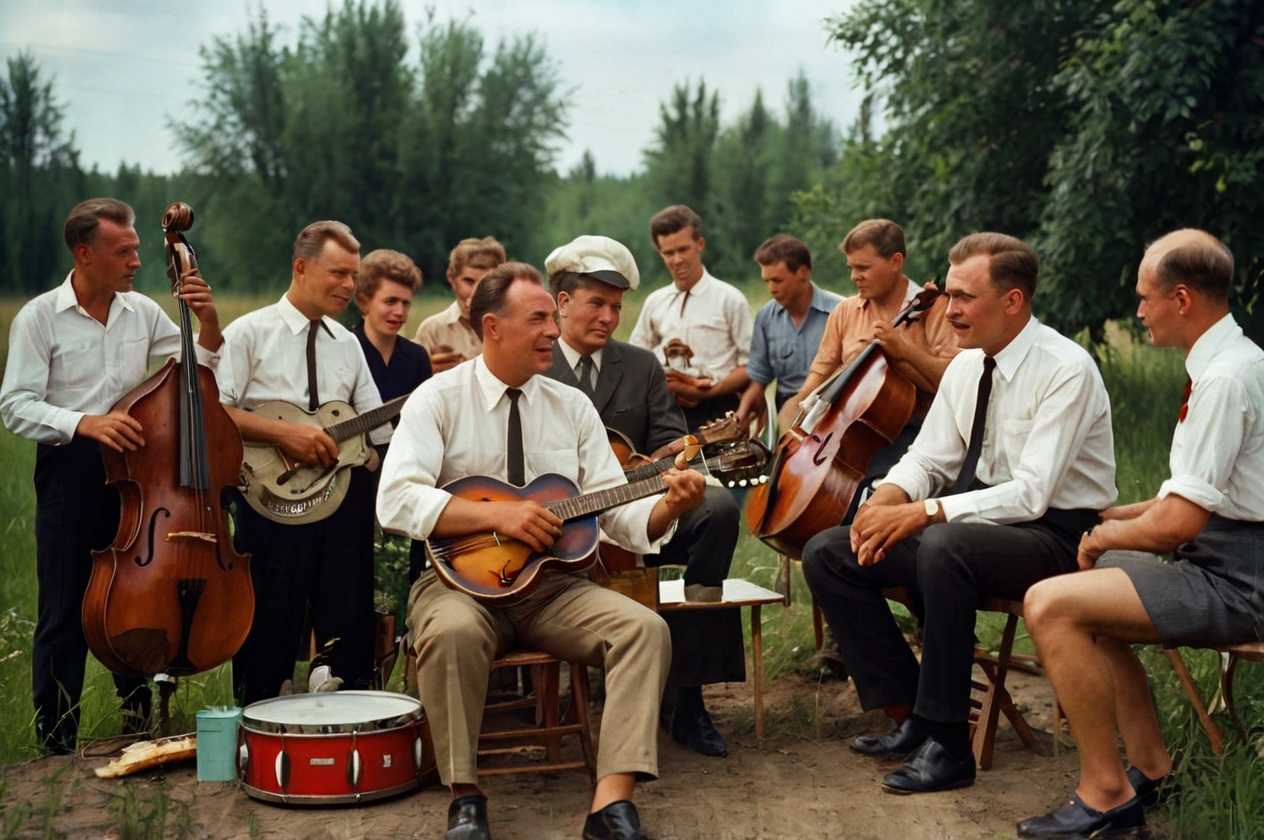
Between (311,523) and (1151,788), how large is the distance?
327 centimetres

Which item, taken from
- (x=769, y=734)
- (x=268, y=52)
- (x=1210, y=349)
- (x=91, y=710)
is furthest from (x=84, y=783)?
(x=268, y=52)

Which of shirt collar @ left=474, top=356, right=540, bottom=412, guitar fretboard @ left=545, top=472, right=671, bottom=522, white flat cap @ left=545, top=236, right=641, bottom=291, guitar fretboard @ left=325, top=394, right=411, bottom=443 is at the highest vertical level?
white flat cap @ left=545, top=236, right=641, bottom=291

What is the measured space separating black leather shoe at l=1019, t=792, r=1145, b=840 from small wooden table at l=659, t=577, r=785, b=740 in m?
1.42

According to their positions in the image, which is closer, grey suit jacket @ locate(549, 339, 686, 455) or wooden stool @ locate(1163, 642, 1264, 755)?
wooden stool @ locate(1163, 642, 1264, 755)

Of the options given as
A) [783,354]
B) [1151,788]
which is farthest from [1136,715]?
[783,354]

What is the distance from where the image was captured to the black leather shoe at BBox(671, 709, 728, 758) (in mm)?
5098

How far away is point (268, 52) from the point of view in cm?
1822

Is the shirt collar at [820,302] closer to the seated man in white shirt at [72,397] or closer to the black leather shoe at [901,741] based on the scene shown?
the black leather shoe at [901,741]

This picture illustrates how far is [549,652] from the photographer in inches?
174

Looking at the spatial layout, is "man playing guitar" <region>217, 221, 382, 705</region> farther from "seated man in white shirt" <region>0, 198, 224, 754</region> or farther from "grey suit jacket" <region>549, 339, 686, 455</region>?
"grey suit jacket" <region>549, 339, 686, 455</region>

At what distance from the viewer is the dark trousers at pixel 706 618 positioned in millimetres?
5203

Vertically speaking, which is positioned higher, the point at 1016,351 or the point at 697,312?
the point at 697,312

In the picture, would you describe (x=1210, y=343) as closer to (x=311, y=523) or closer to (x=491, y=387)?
(x=491, y=387)

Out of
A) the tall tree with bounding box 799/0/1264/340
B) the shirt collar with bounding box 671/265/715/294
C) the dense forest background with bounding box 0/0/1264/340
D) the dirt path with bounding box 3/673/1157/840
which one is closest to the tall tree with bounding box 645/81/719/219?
the dense forest background with bounding box 0/0/1264/340
